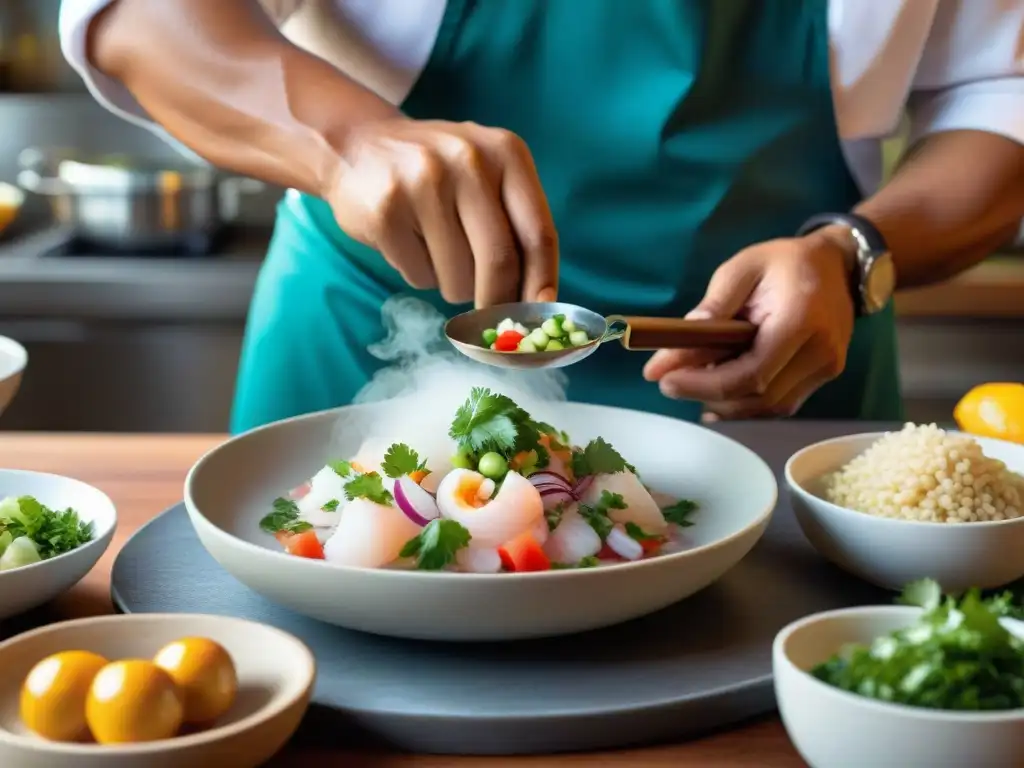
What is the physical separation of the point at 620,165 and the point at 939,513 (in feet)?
2.71

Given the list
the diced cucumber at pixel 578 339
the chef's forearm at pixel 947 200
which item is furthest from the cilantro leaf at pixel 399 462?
the chef's forearm at pixel 947 200

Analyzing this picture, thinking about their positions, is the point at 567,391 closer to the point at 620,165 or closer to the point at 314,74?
the point at 620,165

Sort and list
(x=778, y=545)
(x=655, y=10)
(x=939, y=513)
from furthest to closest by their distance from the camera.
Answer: (x=655, y=10), (x=778, y=545), (x=939, y=513)

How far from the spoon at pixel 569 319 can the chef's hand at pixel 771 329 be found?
0.45 ft

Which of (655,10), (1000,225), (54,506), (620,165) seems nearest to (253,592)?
(54,506)

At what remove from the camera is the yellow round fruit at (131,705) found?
75 centimetres

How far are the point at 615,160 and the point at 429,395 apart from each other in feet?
1.78

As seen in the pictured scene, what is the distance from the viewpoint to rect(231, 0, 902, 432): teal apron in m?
1.73

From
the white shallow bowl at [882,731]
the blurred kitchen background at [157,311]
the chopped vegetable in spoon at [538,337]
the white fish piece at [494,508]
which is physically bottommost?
the blurred kitchen background at [157,311]

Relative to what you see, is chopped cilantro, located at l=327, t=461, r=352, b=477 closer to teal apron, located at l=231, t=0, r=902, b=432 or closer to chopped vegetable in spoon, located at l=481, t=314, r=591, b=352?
chopped vegetable in spoon, located at l=481, t=314, r=591, b=352

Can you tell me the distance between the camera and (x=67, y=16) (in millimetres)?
1595

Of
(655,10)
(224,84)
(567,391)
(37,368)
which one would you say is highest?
(655,10)

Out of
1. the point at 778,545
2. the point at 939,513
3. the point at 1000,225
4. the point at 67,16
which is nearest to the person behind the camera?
the point at 939,513

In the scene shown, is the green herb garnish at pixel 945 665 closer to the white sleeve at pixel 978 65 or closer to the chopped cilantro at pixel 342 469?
the chopped cilantro at pixel 342 469
